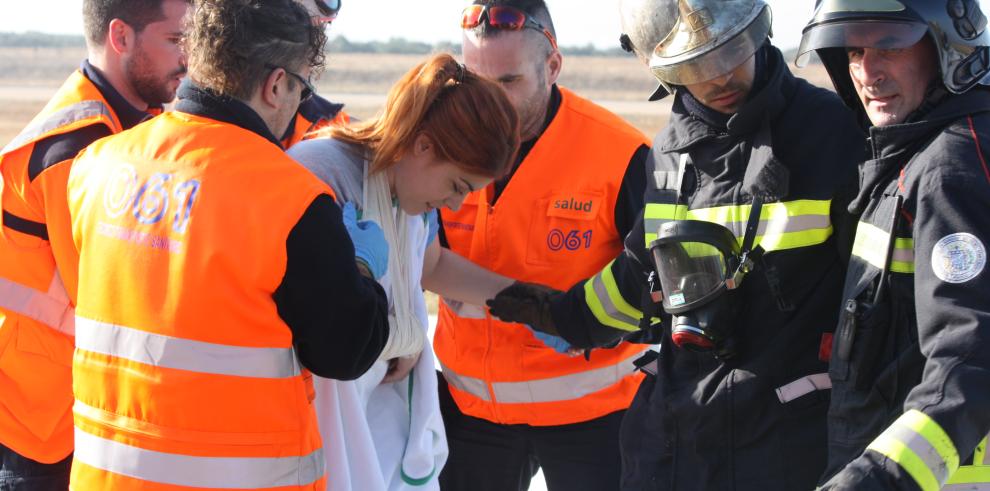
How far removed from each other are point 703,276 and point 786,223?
0.24 metres

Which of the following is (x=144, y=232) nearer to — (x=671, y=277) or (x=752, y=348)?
(x=671, y=277)

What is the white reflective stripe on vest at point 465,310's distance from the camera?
354 cm

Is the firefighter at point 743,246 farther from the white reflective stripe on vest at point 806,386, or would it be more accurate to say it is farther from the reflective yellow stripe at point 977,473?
the reflective yellow stripe at point 977,473

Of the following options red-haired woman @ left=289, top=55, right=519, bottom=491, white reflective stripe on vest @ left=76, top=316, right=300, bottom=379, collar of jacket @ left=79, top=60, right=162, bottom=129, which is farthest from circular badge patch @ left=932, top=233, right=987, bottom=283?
collar of jacket @ left=79, top=60, right=162, bottom=129

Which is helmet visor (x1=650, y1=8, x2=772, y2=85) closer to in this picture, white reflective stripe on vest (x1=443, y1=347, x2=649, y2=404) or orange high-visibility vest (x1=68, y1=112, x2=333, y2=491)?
orange high-visibility vest (x1=68, y1=112, x2=333, y2=491)

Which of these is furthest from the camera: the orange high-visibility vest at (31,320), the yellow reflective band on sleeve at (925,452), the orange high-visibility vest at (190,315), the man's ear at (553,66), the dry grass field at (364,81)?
the dry grass field at (364,81)

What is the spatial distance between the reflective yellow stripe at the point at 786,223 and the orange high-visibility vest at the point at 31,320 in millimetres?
1704

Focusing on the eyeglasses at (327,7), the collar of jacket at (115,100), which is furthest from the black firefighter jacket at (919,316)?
the eyeglasses at (327,7)

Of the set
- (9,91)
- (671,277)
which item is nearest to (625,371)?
(671,277)

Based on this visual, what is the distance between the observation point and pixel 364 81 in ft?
107

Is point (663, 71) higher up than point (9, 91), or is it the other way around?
point (663, 71)

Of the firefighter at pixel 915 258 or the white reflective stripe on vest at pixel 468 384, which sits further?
the white reflective stripe on vest at pixel 468 384

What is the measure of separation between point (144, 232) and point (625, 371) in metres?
1.80

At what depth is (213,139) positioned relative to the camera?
2.27 m
